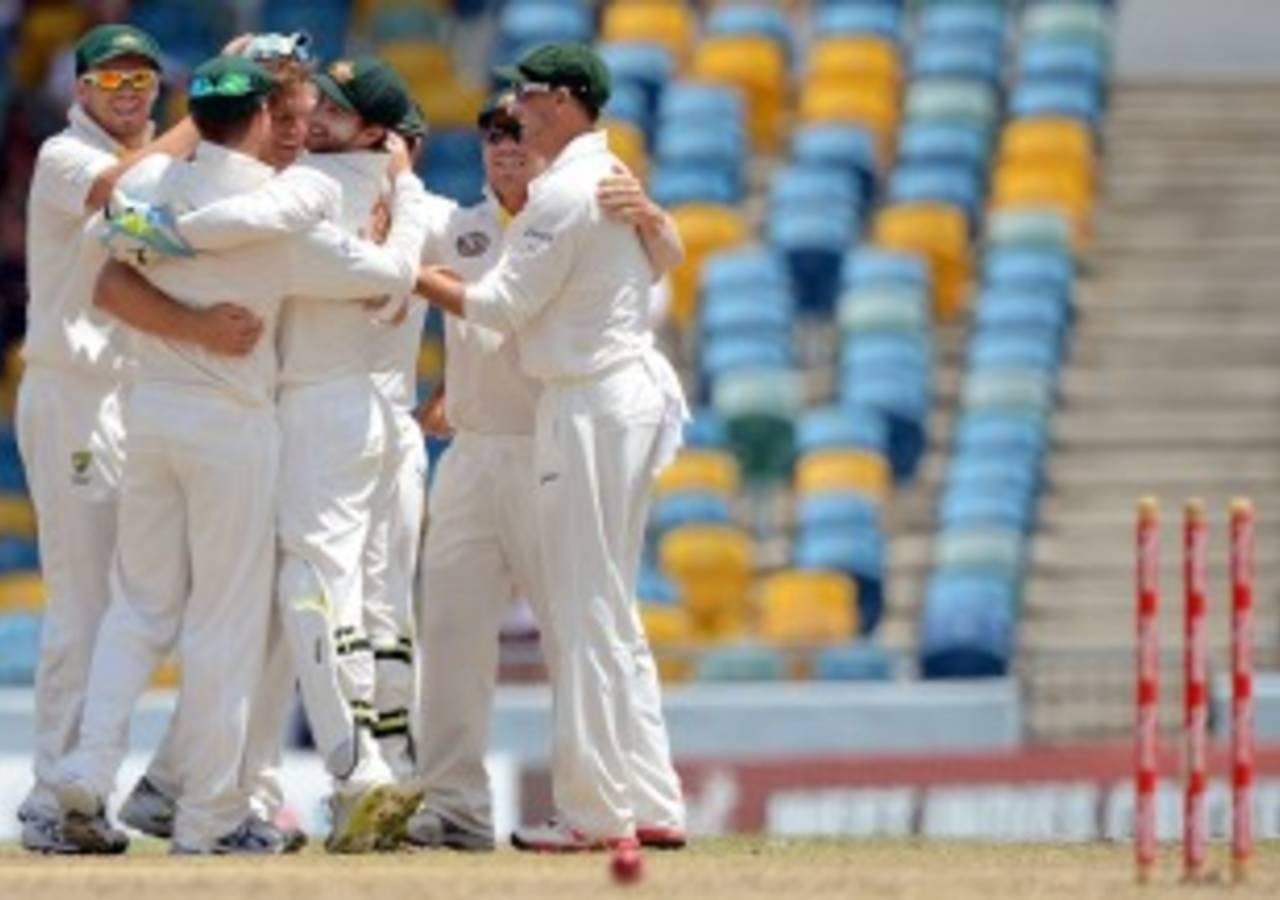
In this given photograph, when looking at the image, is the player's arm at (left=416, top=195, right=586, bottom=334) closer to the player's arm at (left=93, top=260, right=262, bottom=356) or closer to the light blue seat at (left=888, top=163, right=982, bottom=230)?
the player's arm at (left=93, top=260, right=262, bottom=356)

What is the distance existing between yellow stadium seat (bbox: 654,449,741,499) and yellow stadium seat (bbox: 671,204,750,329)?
206cm

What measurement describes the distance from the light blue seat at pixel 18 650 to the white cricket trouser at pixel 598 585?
898 centimetres

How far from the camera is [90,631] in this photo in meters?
19.0

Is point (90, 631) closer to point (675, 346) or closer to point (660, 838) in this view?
point (660, 838)

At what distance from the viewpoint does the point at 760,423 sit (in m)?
30.8

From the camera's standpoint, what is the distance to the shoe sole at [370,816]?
18281 mm

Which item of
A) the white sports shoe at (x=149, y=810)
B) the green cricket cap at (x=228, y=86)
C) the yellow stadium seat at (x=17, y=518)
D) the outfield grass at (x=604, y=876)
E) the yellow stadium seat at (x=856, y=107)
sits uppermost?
the yellow stadium seat at (x=856, y=107)

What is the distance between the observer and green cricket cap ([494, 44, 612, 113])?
18.6m

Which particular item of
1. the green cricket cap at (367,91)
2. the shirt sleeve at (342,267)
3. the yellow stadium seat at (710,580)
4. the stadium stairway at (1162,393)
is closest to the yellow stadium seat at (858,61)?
the stadium stairway at (1162,393)

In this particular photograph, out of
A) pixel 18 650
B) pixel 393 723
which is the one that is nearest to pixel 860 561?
pixel 18 650

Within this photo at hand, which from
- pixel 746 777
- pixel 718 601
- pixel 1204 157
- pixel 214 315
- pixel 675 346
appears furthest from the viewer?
pixel 1204 157

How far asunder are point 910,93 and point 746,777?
986 cm

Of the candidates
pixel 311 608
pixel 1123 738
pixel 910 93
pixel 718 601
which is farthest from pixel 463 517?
pixel 910 93

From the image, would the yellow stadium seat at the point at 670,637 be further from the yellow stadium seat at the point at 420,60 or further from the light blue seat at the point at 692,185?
the yellow stadium seat at the point at 420,60
